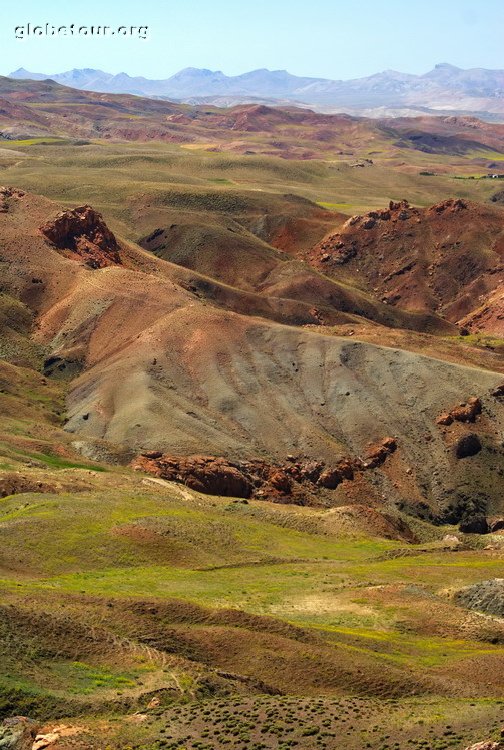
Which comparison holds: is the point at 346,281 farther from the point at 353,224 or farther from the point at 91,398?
the point at 91,398

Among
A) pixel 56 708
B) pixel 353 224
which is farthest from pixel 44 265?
pixel 56 708

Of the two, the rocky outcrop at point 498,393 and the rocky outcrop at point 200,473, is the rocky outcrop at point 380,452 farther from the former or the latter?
the rocky outcrop at point 498,393

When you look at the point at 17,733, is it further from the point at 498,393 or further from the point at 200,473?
the point at 498,393

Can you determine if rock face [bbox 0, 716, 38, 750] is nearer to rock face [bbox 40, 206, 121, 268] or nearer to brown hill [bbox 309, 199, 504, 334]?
rock face [bbox 40, 206, 121, 268]

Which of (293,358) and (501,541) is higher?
(293,358)

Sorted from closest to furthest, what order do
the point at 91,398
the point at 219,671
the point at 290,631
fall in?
the point at 219,671 → the point at 290,631 → the point at 91,398

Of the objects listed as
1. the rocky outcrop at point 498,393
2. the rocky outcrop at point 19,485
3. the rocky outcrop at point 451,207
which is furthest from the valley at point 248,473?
the rocky outcrop at point 451,207

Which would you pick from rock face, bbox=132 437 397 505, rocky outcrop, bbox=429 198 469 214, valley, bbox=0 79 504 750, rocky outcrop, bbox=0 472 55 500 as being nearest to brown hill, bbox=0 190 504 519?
valley, bbox=0 79 504 750
